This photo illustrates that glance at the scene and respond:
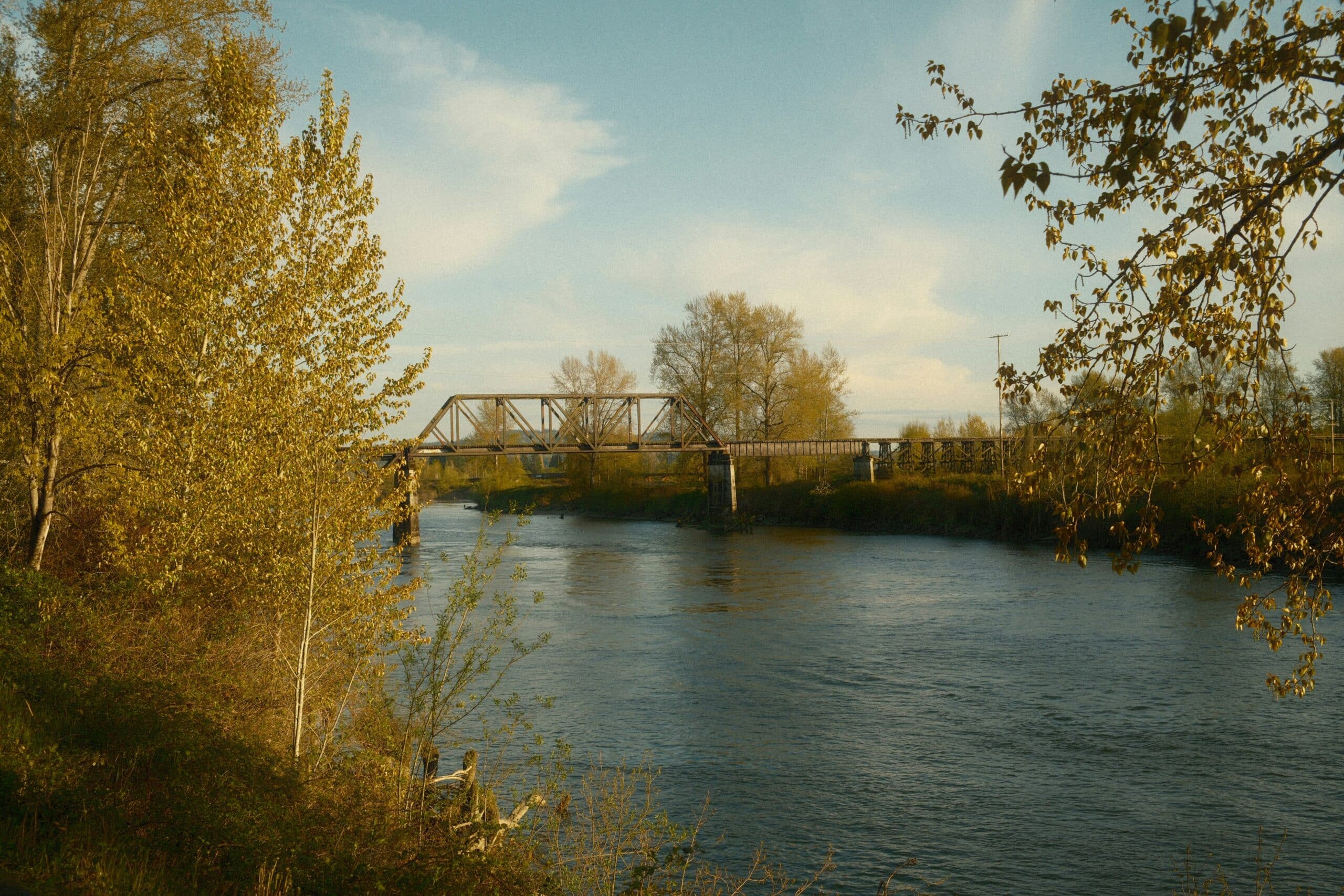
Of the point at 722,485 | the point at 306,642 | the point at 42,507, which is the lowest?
the point at 306,642

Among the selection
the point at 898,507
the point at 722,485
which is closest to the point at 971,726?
the point at 898,507

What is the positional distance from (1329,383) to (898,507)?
28767 mm

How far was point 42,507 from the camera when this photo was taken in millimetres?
14859

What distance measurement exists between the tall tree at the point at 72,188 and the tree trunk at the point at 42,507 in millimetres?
24

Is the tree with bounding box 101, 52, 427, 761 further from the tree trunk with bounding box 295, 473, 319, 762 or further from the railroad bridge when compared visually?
the railroad bridge

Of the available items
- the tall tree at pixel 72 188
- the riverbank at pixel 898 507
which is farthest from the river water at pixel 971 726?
the riverbank at pixel 898 507

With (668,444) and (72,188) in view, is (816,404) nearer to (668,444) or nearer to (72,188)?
(668,444)

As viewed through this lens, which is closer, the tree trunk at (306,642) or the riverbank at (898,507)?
the tree trunk at (306,642)

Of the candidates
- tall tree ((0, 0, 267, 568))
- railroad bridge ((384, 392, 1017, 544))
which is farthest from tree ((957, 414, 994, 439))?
tall tree ((0, 0, 267, 568))

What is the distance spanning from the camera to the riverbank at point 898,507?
118ft

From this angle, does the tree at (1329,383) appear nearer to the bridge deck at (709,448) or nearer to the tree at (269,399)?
the bridge deck at (709,448)

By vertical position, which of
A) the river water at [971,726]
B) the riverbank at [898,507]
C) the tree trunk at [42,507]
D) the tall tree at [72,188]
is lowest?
the river water at [971,726]

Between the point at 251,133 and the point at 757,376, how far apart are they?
2235 inches

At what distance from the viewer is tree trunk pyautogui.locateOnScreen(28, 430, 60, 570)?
47.2 ft
